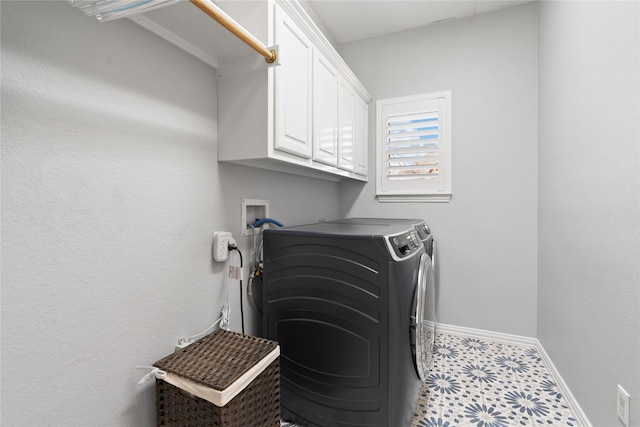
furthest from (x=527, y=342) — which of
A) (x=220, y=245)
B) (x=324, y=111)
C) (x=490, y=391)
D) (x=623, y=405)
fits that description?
(x=220, y=245)

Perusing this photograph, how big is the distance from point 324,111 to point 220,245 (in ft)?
3.34

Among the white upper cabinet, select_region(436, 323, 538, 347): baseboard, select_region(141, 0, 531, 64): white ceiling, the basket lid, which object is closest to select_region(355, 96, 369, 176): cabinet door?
select_region(141, 0, 531, 64): white ceiling

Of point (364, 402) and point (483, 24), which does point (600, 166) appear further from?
point (483, 24)

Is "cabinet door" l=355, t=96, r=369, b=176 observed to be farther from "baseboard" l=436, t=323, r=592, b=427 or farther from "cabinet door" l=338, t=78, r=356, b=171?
"baseboard" l=436, t=323, r=592, b=427

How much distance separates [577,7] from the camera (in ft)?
5.00

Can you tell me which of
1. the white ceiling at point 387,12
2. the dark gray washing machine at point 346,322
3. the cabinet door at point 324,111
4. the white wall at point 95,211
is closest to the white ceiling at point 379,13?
the white ceiling at point 387,12

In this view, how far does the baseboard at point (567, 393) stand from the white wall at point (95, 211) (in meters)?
1.88

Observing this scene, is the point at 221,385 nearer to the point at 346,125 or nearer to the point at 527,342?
the point at 346,125

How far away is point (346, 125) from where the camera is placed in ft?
7.34

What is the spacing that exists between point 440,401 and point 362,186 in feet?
5.95

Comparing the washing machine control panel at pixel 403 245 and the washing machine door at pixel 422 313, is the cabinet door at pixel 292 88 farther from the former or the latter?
the washing machine door at pixel 422 313

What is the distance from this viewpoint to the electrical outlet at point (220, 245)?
4.61 feet

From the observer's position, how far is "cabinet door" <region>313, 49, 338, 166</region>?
1726 millimetres

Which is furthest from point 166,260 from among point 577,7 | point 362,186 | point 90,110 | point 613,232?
point 577,7
